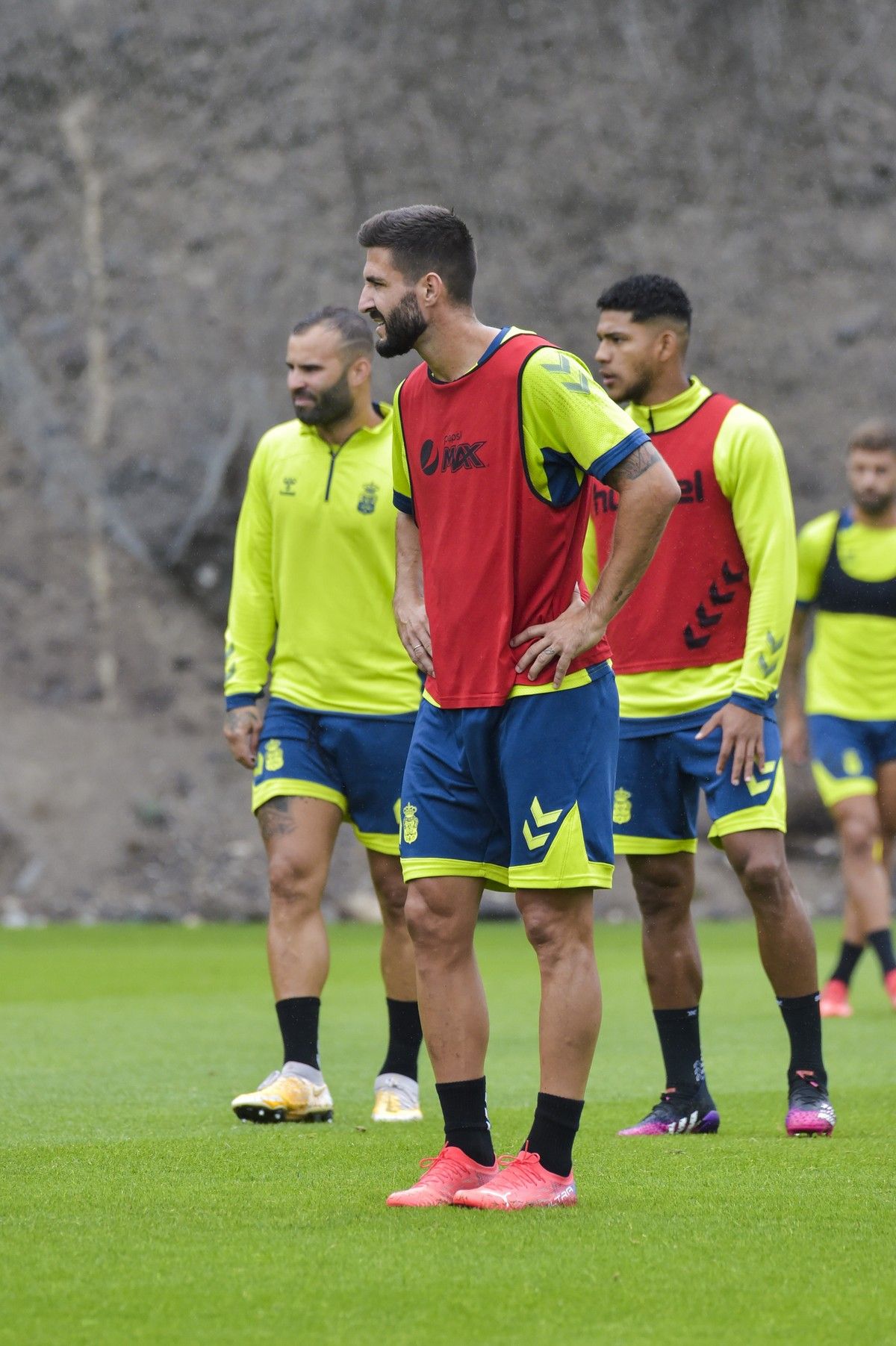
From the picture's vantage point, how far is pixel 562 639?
383 cm

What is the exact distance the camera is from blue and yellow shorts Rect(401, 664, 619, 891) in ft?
12.6

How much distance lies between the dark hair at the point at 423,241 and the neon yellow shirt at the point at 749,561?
4.55ft

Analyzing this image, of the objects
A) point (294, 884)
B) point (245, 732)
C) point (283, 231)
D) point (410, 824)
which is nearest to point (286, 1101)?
point (294, 884)

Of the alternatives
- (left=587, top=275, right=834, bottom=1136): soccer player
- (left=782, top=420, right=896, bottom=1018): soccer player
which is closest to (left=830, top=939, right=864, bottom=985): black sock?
(left=782, top=420, right=896, bottom=1018): soccer player

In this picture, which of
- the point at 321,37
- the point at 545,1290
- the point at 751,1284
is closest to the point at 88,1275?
the point at 545,1290

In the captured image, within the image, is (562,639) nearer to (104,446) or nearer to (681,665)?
(681,665)

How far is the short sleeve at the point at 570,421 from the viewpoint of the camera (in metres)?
3.83

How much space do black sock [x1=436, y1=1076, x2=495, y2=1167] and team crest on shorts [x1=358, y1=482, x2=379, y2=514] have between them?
2.30 m

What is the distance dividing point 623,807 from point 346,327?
180 centimetres

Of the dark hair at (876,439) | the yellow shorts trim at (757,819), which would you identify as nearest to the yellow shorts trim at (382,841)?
the yellow shorts trim at (757,819)

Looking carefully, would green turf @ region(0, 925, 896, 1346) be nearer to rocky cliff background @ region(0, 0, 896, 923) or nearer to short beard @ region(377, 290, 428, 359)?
short beard @ region(377, 290, 428, 359)

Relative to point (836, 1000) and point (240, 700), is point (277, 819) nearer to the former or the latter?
point (240, 700)

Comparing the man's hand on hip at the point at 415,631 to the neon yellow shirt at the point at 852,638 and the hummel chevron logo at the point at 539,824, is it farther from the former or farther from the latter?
the neon yellow shirt at the point at 852,638

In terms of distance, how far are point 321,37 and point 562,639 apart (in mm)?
15190
